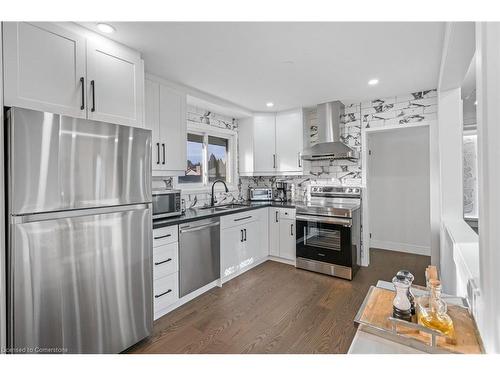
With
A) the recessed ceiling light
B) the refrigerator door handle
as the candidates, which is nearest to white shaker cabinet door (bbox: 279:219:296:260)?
the refrigerator door handle

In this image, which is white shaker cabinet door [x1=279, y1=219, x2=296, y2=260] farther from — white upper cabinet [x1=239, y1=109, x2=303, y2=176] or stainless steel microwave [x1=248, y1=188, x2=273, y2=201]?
white upper cabinet [x1=239, y1=109, x2=303, y2=176]

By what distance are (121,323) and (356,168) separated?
339 centimetres

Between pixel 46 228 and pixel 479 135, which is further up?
pixel 479 135

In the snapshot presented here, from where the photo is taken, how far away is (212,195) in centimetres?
356

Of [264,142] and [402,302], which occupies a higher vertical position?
[264,142]

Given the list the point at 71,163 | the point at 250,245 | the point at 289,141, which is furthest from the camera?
the point at 289,141

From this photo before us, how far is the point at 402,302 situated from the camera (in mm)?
933

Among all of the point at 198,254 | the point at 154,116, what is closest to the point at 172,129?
the point at 154,116

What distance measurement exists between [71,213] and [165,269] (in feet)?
3.47

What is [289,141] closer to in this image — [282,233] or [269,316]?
[282,233]

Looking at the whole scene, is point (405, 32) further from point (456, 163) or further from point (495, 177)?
point (495, 177)

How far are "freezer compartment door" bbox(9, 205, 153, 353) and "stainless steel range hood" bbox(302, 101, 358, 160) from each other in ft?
8.28

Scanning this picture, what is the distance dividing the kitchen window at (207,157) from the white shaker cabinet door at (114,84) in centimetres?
125

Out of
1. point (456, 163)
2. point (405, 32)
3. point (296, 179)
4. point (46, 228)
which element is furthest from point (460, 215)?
point (46, 228)
